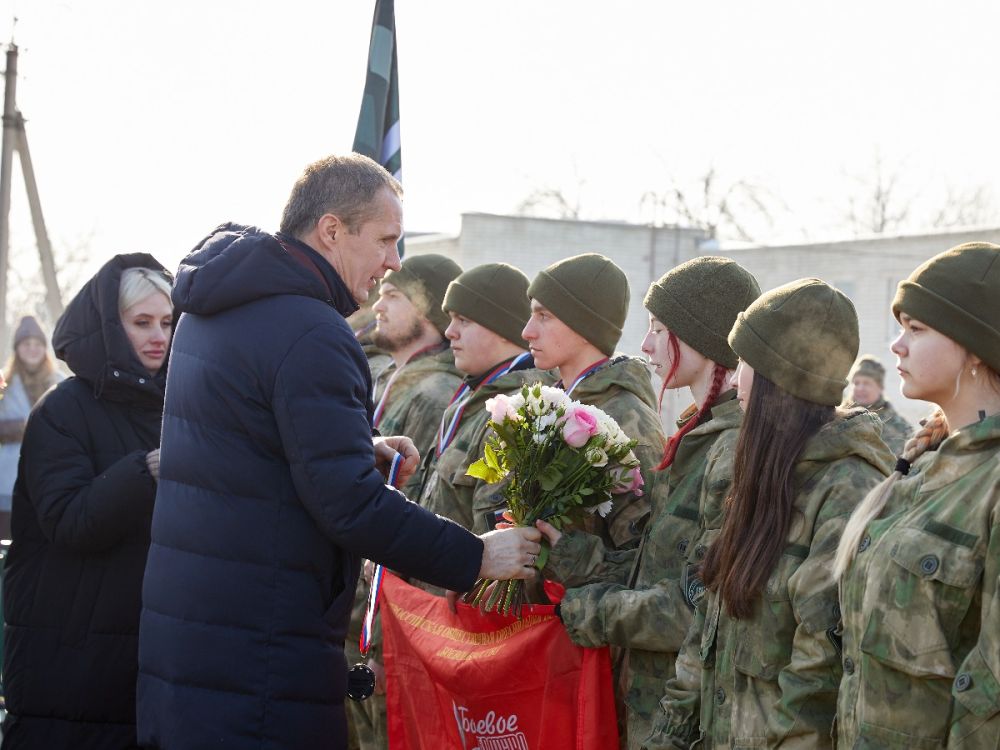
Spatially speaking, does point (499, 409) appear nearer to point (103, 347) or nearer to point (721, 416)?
point (721, 416)

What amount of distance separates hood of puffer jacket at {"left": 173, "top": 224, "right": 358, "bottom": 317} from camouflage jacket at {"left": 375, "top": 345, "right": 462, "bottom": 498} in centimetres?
275

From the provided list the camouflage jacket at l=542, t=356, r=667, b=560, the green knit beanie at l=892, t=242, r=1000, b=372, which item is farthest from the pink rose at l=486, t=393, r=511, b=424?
the green knit beanie at l=892, t=242, r=1000, b=372

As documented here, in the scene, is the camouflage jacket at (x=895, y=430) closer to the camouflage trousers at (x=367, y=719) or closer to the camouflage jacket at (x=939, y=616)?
the camouflage trousers at (x=367, y=719)

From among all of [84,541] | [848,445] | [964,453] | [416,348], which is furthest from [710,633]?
[416,348]

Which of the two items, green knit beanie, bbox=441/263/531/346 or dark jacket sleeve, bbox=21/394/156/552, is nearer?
dark jacket sleeve, bbox=21/394/156/552

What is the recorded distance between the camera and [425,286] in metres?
7.63

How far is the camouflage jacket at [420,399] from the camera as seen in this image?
23.3 feet

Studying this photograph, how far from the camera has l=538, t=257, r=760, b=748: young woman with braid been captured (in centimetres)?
438

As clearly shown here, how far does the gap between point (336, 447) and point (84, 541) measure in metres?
1.47

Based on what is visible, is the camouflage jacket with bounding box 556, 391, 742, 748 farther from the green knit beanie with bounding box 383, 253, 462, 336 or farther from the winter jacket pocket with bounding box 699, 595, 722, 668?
the green knit beanie with bounding box 383, 253, 462, 336

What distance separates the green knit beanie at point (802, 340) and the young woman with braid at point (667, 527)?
40cm

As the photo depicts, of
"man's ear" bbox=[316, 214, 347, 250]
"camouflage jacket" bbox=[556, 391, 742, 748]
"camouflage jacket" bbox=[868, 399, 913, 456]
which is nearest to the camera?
"man's ear" bbox=[316, 214, 347, 250]

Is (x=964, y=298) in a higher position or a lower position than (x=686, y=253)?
higher

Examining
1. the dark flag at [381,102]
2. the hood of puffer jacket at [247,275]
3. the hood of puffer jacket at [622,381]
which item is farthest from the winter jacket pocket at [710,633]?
the dark flag at [381,102]
